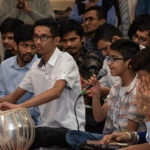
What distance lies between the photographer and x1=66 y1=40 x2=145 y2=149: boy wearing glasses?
9.39ft

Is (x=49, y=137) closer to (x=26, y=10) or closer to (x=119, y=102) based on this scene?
(x=119, y=102)

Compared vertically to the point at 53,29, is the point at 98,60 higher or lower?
lower

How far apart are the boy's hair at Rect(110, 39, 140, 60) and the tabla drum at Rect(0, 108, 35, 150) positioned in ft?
2.80

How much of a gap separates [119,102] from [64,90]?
55 cm

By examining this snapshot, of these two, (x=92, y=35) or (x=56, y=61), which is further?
(x=92, y=35)

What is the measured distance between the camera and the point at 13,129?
9.82ft

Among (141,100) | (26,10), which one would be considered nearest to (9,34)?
(26,10)

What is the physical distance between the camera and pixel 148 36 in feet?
12.2

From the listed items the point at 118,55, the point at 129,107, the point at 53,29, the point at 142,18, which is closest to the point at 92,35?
the point at 142,18

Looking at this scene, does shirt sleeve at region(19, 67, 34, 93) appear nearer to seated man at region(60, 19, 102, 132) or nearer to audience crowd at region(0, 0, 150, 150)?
audience crowd at region(0, 0, 150, 150)

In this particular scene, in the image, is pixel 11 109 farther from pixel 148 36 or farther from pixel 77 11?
Answer: pixel 77 11

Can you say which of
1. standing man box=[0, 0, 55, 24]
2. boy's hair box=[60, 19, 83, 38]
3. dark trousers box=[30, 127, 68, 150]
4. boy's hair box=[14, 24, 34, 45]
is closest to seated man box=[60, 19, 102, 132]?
boy's hair box=[60, 19, 83, 38]

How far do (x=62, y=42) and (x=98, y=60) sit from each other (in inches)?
18.6

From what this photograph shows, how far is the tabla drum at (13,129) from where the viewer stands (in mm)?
2975
